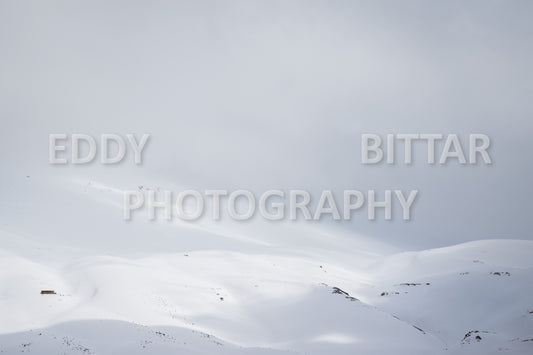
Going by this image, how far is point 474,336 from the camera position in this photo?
34.4 meters

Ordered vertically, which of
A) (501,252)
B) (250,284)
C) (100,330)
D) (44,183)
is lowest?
(501,252)

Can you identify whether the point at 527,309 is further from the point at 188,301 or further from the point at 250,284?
the point at 188,301

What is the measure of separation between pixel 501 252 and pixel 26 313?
112305 mm

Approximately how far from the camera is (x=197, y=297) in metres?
43.9

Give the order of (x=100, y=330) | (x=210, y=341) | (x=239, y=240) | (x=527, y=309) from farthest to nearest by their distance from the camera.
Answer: (x=239, y=240), (x=527, y=309), (x=210, y=341), (x=100, y=330)

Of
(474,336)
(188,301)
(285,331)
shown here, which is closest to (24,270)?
(188,301)

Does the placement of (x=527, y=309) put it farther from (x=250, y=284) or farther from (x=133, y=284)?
(x=133, y=284)

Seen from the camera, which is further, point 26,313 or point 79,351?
point 26,313

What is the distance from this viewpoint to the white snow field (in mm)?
28359

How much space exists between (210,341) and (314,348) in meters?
10.8

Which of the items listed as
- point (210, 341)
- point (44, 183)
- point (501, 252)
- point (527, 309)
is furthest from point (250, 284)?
point (501, 252)

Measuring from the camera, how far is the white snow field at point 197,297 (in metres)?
28.4

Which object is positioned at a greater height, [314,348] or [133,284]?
[133,284]

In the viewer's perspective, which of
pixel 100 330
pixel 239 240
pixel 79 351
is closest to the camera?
pixel 79 351
